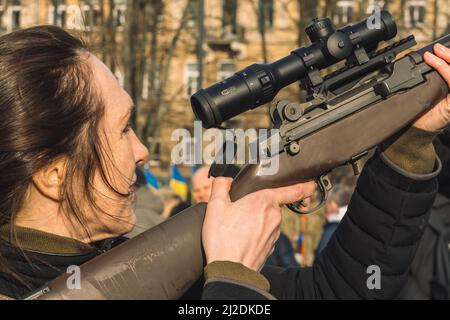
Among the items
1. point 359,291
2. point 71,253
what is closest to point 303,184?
point 359,291

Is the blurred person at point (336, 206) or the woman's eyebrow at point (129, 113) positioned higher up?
the woman's eyebrow at point (129, 113)

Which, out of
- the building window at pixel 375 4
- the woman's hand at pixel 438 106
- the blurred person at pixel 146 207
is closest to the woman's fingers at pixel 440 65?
the woman's hand at pixel 438 106

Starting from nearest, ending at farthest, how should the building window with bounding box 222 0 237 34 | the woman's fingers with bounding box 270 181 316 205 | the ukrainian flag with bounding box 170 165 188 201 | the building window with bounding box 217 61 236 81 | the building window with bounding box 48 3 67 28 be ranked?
the woman's fingers with bounding box 270 181 316 205, the building window with bounding box 48 3 67 28, the ukrainian flag with bounding box 170 165 188 201, the building window with bounding box 222 0 237 34, the building window with bounding box 217 61 236 81

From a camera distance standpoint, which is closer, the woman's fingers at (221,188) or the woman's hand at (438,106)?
the woman's fingers at (221,188)

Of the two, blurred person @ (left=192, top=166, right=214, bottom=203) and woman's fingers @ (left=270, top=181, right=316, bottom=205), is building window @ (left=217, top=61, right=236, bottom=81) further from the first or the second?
woman's fingers @ (left=270, top=181, right=316, bottom=205)

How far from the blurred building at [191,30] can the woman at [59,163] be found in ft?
29.9

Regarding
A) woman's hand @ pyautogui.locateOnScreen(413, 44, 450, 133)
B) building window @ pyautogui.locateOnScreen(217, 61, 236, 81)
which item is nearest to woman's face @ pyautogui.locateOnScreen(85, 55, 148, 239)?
woman's hand @ pyautogui.locateOnScreen(413, 44, 450, 133)

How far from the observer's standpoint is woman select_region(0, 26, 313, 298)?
2312 millimetres

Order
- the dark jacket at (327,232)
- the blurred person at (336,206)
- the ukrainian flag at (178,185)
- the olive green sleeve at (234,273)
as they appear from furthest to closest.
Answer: the ukrainian flag at (178,185), the blurred person at (336,206), the dark jacket at (327,232), the olive green sleeve at (234,273)

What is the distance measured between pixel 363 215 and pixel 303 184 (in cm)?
22

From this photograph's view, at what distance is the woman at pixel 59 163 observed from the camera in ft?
7.59

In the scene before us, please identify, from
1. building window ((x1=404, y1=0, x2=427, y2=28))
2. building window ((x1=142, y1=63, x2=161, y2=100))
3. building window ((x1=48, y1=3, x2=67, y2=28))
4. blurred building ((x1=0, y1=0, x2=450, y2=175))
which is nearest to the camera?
building window ((x1=48, y1=3, x2=67, y2=28))

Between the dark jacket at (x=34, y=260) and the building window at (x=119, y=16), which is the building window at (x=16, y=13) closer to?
the building window at (x=119, y=16)

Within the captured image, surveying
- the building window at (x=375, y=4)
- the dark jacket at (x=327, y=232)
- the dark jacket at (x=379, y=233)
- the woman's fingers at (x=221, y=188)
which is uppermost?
the woman's fingers at (x=221, y=188)
